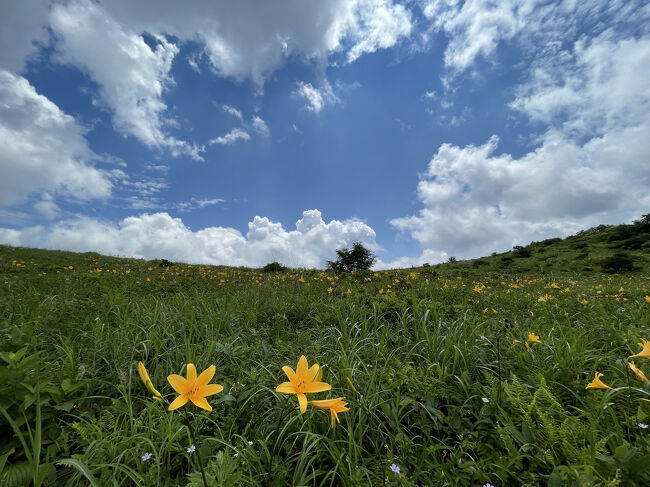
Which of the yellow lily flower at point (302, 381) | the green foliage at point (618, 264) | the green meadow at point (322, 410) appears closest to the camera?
the yellow lily flower at point (302, 381)

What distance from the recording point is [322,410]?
2100mm

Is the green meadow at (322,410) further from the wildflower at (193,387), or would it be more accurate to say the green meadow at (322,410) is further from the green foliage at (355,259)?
the green foliage at (355,259)

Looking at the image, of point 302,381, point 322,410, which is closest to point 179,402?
point 302,381

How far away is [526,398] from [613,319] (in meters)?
3.51

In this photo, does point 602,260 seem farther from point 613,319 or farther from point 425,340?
point 425,340

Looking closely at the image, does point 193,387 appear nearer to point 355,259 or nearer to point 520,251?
point 355,259

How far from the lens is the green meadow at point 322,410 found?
Answer: 1.57 m

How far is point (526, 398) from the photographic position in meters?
1.99

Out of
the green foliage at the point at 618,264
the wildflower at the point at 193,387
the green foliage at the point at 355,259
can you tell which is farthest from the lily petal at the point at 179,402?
the green foliage at the point at 618,264

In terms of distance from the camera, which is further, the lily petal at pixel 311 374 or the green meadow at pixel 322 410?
the green meadow at pixel 322 410

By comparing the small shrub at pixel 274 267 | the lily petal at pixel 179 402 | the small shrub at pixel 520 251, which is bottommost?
the lily petal at pixel 179 402

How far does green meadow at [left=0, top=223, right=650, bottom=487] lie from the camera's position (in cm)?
157

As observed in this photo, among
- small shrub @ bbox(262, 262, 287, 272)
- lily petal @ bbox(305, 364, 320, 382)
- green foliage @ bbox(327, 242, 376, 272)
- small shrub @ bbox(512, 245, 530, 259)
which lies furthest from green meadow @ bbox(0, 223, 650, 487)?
small shrub @ bbox(512, 245, 530, 259)

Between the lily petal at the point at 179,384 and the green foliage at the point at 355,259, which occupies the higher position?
the green foliage at the point at 355,259
